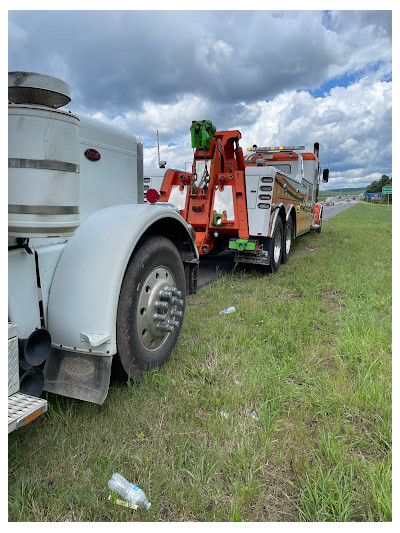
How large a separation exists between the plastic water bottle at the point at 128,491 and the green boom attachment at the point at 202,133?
16.1 feet

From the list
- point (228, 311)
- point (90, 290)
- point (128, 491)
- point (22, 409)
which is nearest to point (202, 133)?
point (228, 311)

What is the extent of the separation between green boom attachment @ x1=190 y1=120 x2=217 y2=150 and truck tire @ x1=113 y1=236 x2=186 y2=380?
3.26 metres

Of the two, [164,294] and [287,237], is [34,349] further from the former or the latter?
[287,237]

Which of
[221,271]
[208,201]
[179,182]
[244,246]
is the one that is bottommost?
[221,271]

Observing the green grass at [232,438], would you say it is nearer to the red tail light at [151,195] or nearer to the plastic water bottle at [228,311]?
the plastic water bottle at [228,311]

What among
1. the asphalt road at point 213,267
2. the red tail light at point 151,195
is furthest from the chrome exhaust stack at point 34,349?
the asphalt road at point 213,267

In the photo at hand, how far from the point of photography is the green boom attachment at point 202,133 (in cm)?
555

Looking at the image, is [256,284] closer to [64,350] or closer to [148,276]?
[148,276]

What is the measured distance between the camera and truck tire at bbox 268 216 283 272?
6.18m

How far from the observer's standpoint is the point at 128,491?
1687 millimetres

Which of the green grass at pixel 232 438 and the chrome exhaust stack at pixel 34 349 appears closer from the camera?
the green grass at pixel 232 438

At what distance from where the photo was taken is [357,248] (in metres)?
9.33

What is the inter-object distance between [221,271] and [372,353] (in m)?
3.87
